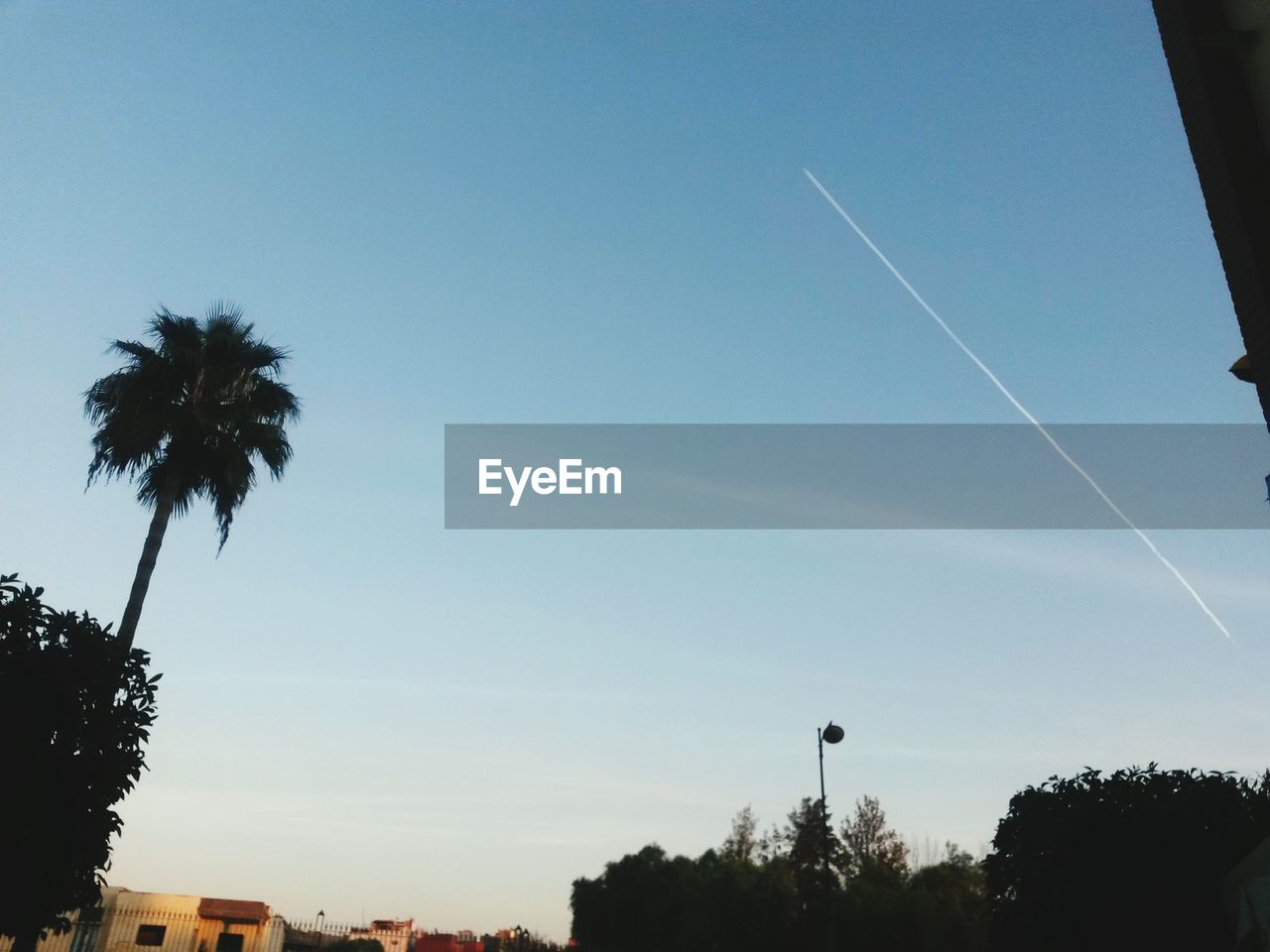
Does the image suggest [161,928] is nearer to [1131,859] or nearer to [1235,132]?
[1131,859]

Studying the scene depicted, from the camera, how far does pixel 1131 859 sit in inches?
821

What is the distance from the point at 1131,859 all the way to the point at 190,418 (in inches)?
918

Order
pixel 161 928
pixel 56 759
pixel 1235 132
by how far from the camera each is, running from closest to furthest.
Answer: pixel 1235 132
pixel 56 759
pixel 161 928

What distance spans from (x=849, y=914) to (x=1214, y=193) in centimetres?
4695

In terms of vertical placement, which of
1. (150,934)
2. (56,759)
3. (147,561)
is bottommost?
(150,934)

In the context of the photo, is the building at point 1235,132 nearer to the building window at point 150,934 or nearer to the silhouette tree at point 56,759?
the silhouette tree at point 56,759

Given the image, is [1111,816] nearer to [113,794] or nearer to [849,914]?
[113,794]

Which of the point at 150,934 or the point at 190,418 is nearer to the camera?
the point at 190,418

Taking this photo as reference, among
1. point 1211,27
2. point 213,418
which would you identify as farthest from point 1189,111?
point 213,418

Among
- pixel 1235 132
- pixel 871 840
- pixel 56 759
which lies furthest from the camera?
pixel 871 840

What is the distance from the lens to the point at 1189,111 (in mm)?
11398

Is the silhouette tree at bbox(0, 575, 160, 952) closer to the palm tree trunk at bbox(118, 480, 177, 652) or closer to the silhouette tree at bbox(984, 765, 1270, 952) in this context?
the palm tree trunk at bbox(118, 480, 177, 652)

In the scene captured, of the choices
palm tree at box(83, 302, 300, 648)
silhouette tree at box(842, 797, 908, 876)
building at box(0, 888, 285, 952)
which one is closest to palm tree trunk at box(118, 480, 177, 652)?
palm tree at box(83, 302, 300, 648)

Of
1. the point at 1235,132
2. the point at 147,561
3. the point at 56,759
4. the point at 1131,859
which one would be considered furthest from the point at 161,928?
the point at 1235,132
